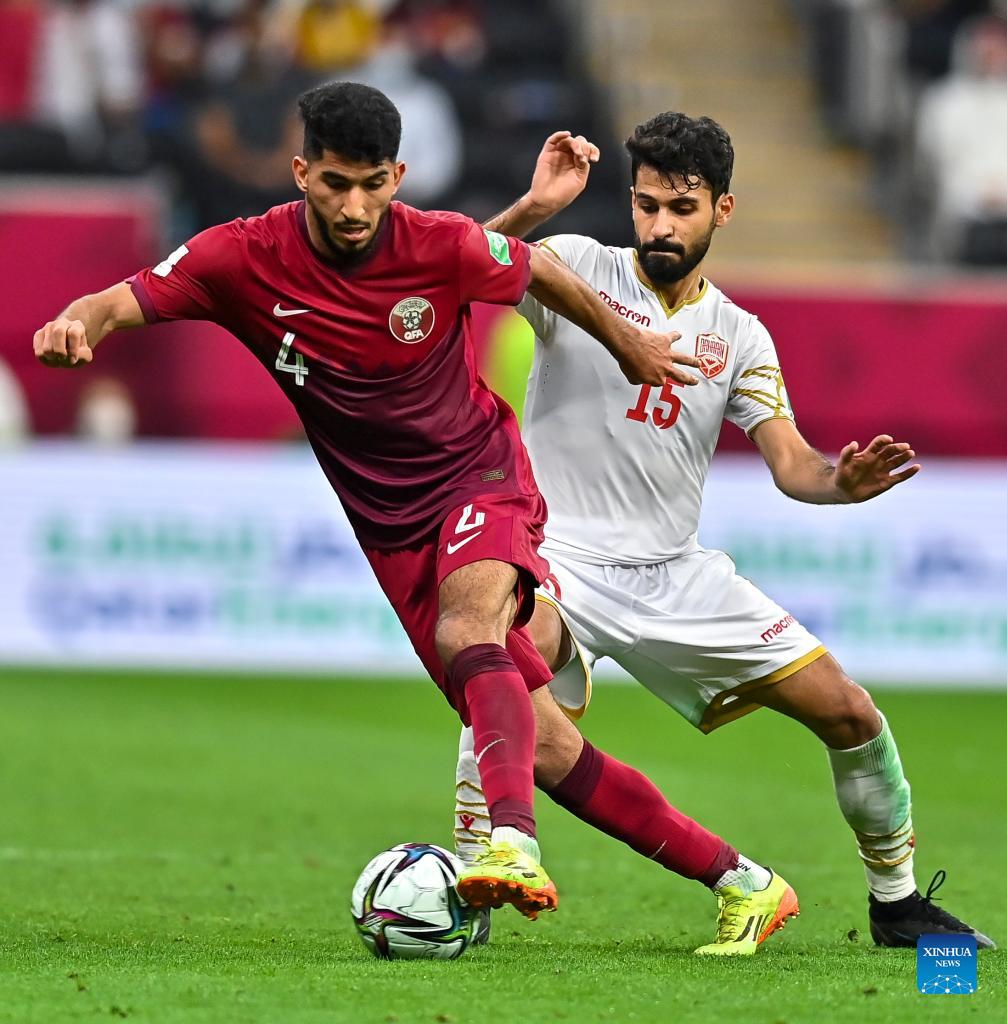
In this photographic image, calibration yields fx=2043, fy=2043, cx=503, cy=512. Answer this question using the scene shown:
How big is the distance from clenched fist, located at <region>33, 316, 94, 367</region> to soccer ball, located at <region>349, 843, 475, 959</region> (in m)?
1.64

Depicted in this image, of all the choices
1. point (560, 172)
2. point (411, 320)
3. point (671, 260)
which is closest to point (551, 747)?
point (411, 320)

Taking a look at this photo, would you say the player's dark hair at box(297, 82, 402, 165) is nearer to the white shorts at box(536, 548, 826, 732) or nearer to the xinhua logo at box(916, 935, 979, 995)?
the white shorts at box(536, 548, 826, 732)

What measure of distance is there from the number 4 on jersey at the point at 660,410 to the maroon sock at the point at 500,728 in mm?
1254

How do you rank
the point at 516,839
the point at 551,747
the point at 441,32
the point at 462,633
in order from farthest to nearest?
the point at 441,32
the point at 551,747
the point at 462,633
the point at 516,839

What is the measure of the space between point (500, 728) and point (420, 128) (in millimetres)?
12693

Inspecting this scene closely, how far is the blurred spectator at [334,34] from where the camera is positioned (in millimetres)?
17797

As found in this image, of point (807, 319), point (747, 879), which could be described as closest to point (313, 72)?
point (807, 319)

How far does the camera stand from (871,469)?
5.87 metres

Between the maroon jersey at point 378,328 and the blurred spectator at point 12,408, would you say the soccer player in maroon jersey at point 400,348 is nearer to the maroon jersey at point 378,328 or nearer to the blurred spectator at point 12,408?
the maroon jersey at point 378,328

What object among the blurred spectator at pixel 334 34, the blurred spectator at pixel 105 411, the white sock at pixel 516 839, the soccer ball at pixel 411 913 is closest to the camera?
the white sock at pixel 516 839

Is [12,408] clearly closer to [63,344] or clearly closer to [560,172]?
[560,172]

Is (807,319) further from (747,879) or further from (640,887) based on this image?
(747,879)

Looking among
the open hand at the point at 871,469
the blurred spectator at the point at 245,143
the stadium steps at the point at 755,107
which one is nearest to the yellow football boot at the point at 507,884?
the open hand at the point at 871,469

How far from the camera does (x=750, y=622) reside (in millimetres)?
6258
